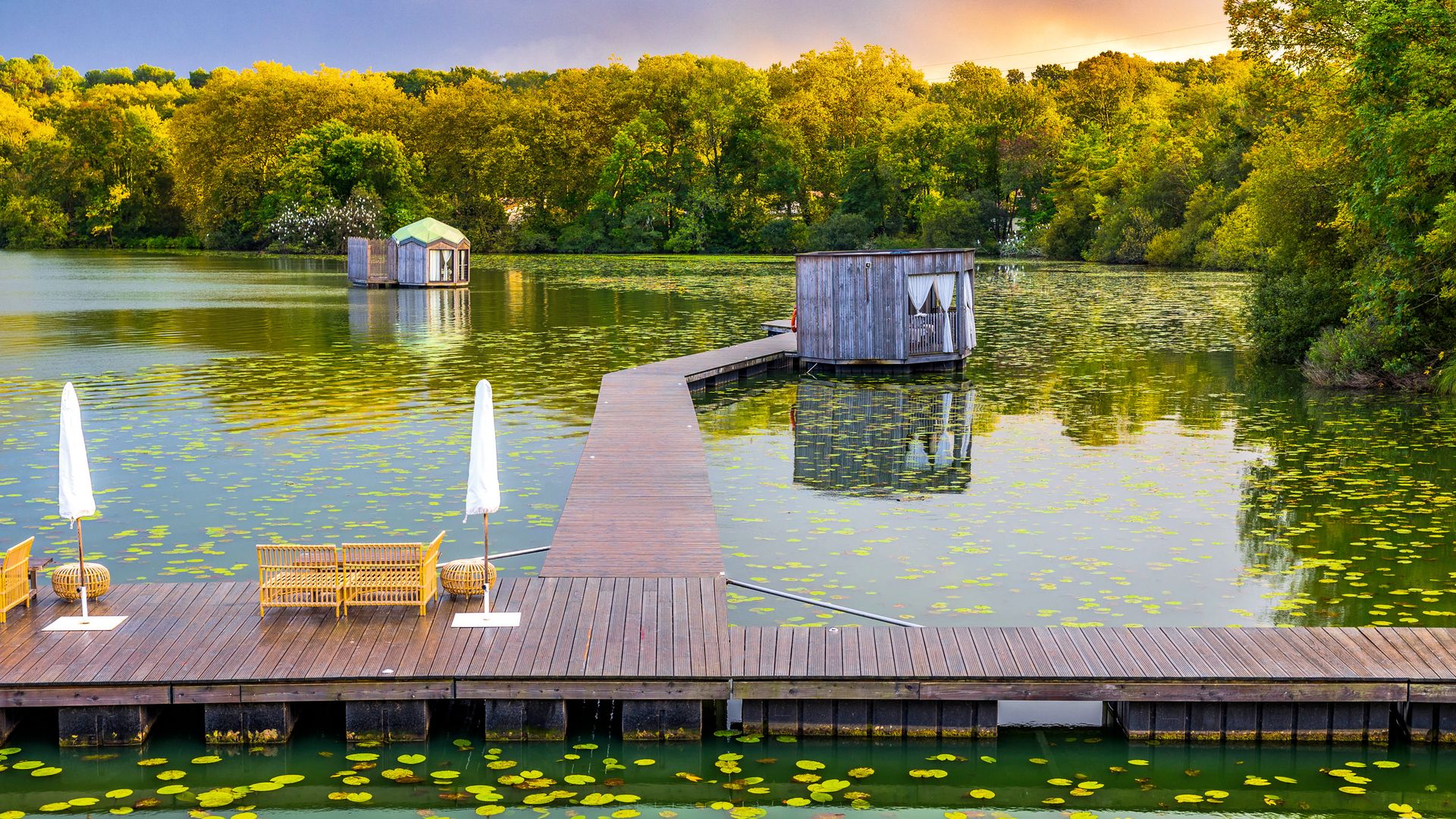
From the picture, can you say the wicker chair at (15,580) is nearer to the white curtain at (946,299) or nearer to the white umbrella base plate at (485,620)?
the white umbrella base plate at (485,620)

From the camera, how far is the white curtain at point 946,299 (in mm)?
25234

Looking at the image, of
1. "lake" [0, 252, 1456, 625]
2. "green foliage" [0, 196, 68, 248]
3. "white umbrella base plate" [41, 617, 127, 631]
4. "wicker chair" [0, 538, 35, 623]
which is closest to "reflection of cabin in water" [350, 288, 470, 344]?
"lake" [0, 252, 1456, 625]

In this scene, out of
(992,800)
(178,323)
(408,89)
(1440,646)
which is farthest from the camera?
(408,89)

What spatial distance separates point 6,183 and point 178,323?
7629cm

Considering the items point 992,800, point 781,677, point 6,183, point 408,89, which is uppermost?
point 408,89

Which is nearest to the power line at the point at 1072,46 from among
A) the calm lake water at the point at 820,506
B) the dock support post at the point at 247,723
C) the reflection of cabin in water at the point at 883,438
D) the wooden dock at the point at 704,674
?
the calm lake water at the point at 820,506

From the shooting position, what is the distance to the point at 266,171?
3789 inches

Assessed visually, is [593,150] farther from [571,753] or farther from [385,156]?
[571,753]

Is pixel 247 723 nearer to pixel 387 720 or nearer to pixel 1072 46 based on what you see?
pixel 387 720

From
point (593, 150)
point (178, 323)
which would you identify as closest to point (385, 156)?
point (593, 150)

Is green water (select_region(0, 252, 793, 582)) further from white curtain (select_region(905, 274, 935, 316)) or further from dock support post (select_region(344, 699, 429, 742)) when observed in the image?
white curtain (select_region(905, 274, 935, 316))

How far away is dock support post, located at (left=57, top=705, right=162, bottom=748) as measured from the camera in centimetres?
806

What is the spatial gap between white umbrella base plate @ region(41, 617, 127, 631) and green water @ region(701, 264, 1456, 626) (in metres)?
4.55

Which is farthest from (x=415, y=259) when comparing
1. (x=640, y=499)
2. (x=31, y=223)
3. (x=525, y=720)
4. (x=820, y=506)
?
(x=31, y=223)
